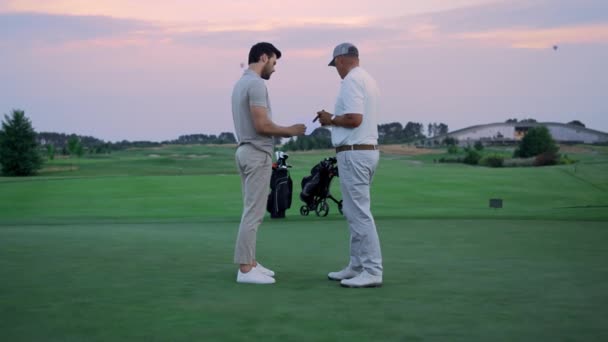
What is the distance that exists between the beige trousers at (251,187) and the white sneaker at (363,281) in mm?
1015

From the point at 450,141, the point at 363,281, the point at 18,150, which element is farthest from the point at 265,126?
the point at 18,150

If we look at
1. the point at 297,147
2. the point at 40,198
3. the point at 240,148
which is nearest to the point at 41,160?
the point at 297,147

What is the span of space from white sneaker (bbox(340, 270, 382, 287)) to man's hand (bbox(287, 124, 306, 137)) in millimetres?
1403

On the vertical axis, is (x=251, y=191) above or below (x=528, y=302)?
above

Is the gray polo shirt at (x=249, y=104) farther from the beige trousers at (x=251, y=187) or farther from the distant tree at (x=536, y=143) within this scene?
the distant tree at (x=536, y=143)

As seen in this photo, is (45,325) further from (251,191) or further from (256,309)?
(251,191)

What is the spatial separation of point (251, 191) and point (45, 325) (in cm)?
267

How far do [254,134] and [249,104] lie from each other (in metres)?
0.28

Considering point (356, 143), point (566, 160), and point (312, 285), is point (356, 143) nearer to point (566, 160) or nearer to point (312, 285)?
point (312, 285)

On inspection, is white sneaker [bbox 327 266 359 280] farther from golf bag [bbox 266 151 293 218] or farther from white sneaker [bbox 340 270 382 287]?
golf bag [bbox 266 151 293 218]

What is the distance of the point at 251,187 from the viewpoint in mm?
7152

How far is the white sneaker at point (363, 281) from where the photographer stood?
6.54 metres

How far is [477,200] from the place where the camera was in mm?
29156

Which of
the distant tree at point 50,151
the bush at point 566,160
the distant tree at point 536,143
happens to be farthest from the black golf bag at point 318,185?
the distant tree at point 50,151
